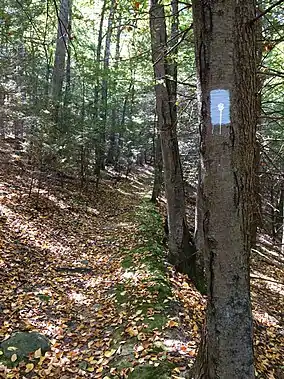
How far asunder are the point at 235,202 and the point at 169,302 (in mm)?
3253

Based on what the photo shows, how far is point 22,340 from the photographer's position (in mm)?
4004

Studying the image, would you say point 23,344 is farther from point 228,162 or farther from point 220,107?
point 220,107

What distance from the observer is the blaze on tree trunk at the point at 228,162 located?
198 cm

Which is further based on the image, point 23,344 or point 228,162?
point 23,344

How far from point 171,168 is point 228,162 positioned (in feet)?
13.9

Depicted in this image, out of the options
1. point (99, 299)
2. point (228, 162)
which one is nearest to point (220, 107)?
point (228, 162)

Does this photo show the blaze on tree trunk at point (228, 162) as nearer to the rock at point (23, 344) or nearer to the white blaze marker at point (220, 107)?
the white blaze marker at point (220, 107)

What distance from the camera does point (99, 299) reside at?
5.44 meters

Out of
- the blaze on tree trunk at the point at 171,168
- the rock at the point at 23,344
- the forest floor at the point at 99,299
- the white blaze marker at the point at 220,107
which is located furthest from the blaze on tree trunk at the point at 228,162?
the blaze on tree trunk at the point at 171,168

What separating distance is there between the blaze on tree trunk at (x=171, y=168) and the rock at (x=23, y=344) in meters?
2.82

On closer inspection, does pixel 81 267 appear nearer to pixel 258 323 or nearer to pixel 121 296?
pixel 121 296

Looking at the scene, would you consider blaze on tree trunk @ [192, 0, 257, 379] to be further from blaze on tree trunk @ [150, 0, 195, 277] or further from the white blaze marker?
blaze on tree trunk @ [150, 0, 195, 277]

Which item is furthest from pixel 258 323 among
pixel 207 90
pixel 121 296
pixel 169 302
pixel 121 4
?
pixel 121 4

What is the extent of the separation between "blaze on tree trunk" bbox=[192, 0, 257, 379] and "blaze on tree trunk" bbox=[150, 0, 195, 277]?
3.79m
